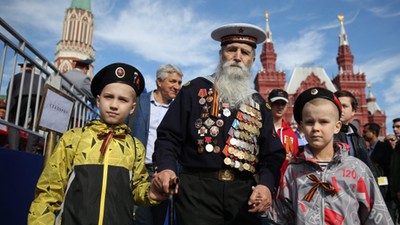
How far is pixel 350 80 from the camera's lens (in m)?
46.7

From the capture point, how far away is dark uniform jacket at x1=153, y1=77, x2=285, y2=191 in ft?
6.94

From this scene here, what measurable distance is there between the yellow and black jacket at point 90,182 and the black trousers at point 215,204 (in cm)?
26

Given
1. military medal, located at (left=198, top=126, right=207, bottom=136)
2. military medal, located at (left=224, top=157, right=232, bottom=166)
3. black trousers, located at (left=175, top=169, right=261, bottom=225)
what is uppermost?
military medal, located at (left=198, top=126, right=207, bottom=136)

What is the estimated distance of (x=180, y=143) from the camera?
228 cm

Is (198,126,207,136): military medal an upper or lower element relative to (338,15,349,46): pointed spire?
lower

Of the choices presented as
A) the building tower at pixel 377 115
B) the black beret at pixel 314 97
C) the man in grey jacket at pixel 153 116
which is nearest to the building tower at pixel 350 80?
the building tower at pixel 377 115

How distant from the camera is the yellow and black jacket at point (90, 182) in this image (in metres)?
1.87

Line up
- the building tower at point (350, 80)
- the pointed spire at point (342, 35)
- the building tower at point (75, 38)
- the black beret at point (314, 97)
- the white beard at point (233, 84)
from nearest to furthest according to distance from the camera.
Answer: the black beret at point (314, 97), the white beard at point (233, 84), the building tower at point (350, 80), the building tower at point (75, 38), the pointed spire at point (342, 35)

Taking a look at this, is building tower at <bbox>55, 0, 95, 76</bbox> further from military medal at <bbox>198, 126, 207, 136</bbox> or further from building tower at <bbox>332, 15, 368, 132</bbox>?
military medal at <bbox>198, 126, 207, 136</bbox>

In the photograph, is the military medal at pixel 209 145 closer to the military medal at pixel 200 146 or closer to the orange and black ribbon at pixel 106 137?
the military medal at pixel 200 146

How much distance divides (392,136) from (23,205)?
6366 millimetres

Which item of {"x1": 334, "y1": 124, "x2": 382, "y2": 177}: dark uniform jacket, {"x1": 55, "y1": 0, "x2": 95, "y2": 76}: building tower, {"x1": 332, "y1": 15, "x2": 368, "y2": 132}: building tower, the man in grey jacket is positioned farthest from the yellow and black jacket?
{"x1": 55, "y1": 0, "x2": 95, "y2": 76}: building tower

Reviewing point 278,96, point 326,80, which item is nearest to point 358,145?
point 278,96

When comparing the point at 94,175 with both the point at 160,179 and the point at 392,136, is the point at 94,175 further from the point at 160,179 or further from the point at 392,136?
the point at 392,136
